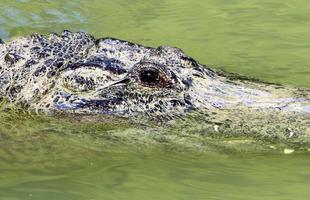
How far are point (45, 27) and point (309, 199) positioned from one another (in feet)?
20.8

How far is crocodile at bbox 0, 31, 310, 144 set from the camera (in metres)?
5.35

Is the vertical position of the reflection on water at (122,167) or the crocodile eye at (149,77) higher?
the crocodile eye at (149,77)

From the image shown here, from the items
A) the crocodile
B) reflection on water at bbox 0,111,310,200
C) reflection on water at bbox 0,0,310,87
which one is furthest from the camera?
→ reflection on water at bbox 0,0,310,87

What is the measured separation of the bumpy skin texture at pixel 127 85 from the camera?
552 centimetres

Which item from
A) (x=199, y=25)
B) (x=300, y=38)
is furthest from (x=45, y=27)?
(x=300, y=38)

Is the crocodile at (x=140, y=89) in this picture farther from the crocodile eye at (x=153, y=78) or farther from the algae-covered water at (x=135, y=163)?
the algae-covered water at (x=135, y=163)

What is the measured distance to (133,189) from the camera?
442cm

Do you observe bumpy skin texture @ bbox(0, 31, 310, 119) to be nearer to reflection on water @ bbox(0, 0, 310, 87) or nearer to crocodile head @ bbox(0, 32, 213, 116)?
crocodile head @ bbox(0, 32, 213, 116)

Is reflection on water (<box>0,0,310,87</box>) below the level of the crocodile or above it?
above

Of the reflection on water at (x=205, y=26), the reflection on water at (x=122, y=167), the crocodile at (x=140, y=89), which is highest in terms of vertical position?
the reflection on water at (x=205, y=26)

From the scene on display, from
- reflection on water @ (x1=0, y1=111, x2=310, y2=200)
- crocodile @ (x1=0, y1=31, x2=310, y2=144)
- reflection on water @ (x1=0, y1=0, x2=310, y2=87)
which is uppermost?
reflection on water @ (x1=0, y1=0, x2=310, y2=87)

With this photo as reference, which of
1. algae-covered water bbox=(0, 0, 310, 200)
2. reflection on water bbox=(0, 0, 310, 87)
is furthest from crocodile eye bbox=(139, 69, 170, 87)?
reflection on water bbox=(0, 0, 310, 87)

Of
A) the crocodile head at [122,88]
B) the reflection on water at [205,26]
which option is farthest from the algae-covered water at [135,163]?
the reflection on water at [205,26]

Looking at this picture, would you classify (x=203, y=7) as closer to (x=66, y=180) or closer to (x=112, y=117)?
(x=112, y=117)
